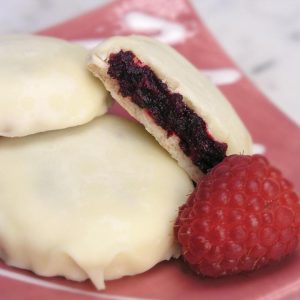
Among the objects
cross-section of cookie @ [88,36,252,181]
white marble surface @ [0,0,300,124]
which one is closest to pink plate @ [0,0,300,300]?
cross-section of cookie @ [88,36,252,181]

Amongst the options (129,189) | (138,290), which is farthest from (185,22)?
(138,290)

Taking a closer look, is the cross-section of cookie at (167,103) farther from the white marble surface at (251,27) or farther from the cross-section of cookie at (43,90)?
the white marble surface at (251,27)

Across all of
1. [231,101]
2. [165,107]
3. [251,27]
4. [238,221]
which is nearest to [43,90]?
[165,107]

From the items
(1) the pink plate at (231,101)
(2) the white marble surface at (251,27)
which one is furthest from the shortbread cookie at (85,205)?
(2) the white marble surface at (251,27)

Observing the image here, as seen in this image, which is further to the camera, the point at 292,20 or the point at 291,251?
the point at 292,20

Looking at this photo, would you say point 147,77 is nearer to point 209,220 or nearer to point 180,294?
point 209,220

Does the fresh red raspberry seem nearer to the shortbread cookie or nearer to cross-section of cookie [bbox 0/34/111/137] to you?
the shortbread cookie

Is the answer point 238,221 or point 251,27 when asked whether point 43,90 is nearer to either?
point 238,221
